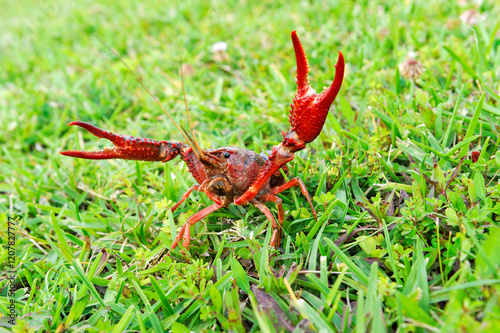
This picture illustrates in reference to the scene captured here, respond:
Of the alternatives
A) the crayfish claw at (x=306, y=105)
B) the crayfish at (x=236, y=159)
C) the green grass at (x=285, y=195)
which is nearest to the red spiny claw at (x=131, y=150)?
the crayfish at (x=236, y=159)

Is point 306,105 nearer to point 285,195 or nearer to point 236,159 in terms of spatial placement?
point 236,159

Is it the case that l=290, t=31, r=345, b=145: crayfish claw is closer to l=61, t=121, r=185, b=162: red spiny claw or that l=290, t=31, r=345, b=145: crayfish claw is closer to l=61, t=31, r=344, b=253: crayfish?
l=61, t=31, r=344, b=253: crayfish

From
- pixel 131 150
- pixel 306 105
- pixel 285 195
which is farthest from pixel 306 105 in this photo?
pixel 131 150

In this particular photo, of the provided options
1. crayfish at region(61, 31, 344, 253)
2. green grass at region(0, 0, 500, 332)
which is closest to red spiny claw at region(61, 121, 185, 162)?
crayfish at region(61, 31, 344, 253)

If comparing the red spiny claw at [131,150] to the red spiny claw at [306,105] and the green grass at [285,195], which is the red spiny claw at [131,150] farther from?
the red spiny claw at [306,105]

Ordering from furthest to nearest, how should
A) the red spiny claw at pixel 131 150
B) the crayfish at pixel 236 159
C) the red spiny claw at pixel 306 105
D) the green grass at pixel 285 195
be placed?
the red spiny claw at pixel 131 150 < the crayfish at pixel 236 159 < the red spiny claw at pixel 306 105 < the green grass at pixel 285 195

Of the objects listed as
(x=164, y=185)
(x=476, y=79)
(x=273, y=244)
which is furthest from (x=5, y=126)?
(x=476, y=79)

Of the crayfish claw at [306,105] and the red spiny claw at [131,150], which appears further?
the red spiny claw at [131,150]
